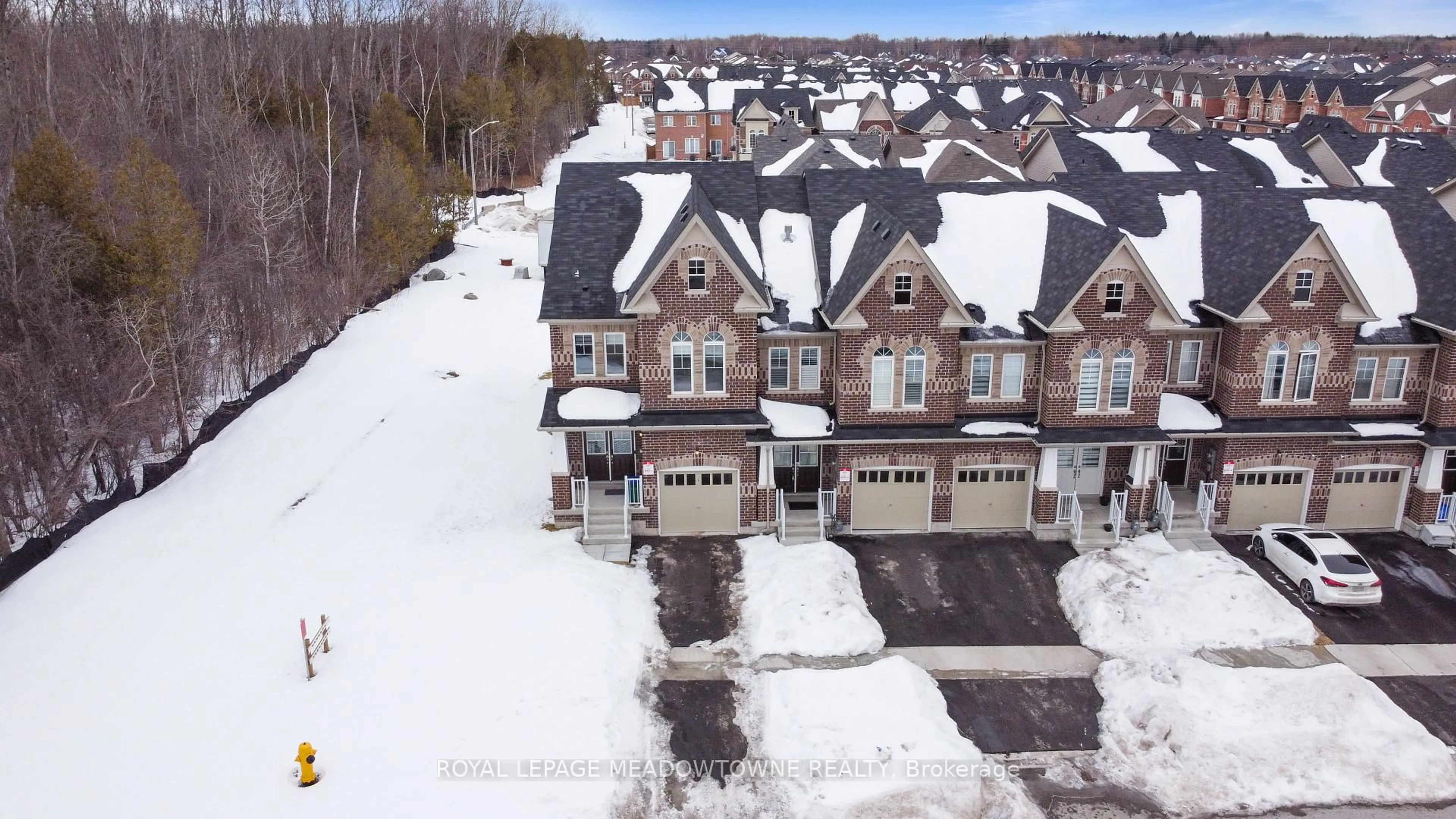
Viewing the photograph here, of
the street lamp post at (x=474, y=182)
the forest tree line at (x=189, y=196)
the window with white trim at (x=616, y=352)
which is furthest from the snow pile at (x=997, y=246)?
the street lamp post at (x=474, y=182)

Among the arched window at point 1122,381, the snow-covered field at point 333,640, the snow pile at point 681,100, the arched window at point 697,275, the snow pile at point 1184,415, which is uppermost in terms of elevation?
the snow pile at point 681,100

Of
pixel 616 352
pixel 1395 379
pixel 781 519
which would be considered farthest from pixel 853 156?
pixel 781 519

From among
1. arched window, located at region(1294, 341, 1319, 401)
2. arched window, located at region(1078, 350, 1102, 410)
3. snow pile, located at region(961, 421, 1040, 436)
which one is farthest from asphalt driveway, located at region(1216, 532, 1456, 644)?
snow pile, located at region(961, 421, 1040, 436)

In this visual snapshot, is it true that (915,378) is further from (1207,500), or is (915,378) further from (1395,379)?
(1395,379)

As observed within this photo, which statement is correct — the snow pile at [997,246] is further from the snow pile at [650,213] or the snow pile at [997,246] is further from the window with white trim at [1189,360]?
the snow pile at [650,213]

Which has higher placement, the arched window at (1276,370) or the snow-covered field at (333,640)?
the arched window at (1276,370)

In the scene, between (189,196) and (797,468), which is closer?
(797,468)

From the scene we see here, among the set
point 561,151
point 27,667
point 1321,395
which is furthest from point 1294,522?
point 561,151
